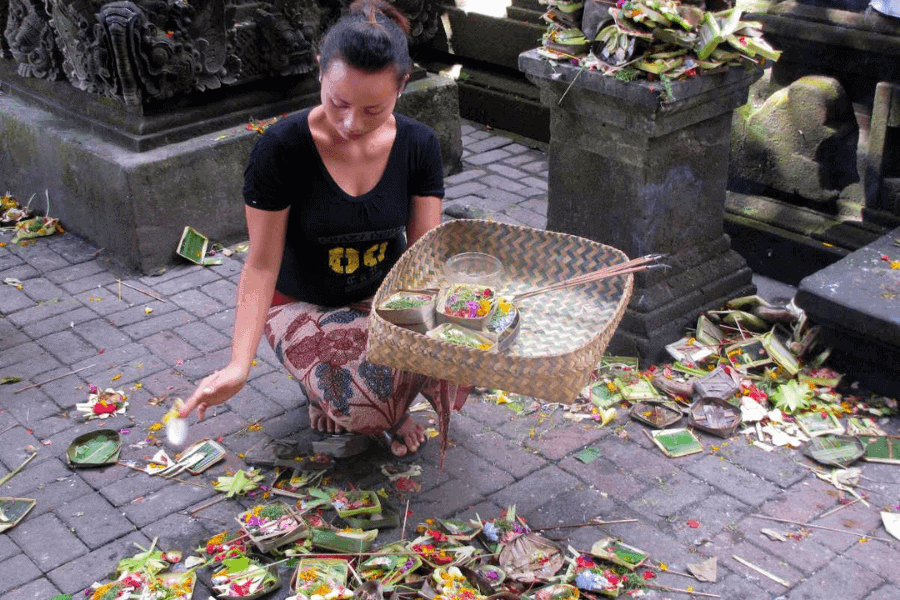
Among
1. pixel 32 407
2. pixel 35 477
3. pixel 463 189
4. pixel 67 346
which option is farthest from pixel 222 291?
pixel 463 189

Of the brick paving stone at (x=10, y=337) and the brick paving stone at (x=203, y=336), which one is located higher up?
the brick paving stone at (x=203, y=336)

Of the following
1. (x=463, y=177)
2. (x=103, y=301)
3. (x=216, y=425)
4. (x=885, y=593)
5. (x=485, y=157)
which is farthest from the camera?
(x=485, y=157)

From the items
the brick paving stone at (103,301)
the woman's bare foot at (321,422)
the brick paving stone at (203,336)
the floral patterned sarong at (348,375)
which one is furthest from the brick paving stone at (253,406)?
the brick paving stone at (103,301)

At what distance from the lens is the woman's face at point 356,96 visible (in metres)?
2.89

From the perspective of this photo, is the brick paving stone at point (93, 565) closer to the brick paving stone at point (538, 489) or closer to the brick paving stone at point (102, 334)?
the brick paving stone at point (538, 489)

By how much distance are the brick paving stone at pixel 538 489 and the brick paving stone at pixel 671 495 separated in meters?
0.24

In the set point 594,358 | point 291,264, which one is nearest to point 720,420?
point 594,358

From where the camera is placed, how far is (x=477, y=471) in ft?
12.0

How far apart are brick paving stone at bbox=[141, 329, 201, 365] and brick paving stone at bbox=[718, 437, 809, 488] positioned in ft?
7.93

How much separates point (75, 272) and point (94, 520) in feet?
7.40

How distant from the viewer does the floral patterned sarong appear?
336 cm

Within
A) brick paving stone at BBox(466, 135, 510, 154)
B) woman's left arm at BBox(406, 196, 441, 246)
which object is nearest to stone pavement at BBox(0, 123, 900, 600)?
woman's left arm at BBox(406, 196, 441, 246)

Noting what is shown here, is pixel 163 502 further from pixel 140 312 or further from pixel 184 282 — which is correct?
pixel 184 282

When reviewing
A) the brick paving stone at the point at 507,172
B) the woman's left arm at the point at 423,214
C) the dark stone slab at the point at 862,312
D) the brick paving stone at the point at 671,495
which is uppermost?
the woman's left arm at the point at 423,214
